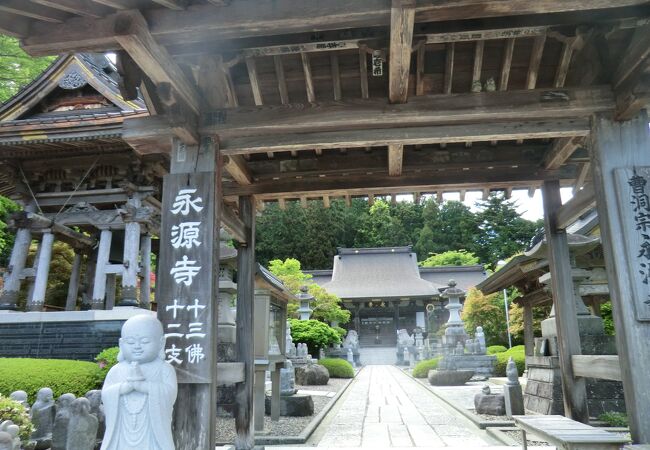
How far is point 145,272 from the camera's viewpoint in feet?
35.8

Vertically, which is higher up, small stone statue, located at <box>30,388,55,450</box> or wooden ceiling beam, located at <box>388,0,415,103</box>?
wooden ceiling beam, located at <box>388,0,415,103</box>

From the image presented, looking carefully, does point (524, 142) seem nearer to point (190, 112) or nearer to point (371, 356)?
point (190, 112)

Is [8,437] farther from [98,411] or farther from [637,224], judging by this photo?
[637,224]

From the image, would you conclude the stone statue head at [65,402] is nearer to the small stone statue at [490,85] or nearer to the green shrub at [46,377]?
the green shrub at [46,377]

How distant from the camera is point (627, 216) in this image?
145 inches

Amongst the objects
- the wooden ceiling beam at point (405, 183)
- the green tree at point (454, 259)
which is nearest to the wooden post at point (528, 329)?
the wooden ceiling beam at point (405, 183)

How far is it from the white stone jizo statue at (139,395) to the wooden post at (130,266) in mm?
7701

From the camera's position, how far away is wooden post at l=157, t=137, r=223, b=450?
374 cm

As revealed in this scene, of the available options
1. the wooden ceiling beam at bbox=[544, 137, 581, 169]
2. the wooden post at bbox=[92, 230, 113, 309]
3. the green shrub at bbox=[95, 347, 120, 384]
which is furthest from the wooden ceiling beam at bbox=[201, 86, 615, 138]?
the wooden post at bbox=[92, 230, 113, 309]

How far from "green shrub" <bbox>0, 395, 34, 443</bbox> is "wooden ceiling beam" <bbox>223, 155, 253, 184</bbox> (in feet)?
10.6

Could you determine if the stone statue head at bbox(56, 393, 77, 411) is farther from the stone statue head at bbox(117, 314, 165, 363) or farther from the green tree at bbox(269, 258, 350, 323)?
the green tree at bbox(269, 258, 350, 323)

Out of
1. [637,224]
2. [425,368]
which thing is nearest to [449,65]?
[637,224]

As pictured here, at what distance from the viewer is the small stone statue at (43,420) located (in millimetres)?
5176

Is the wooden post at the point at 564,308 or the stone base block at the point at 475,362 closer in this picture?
the wooden post at the point at 564,308
